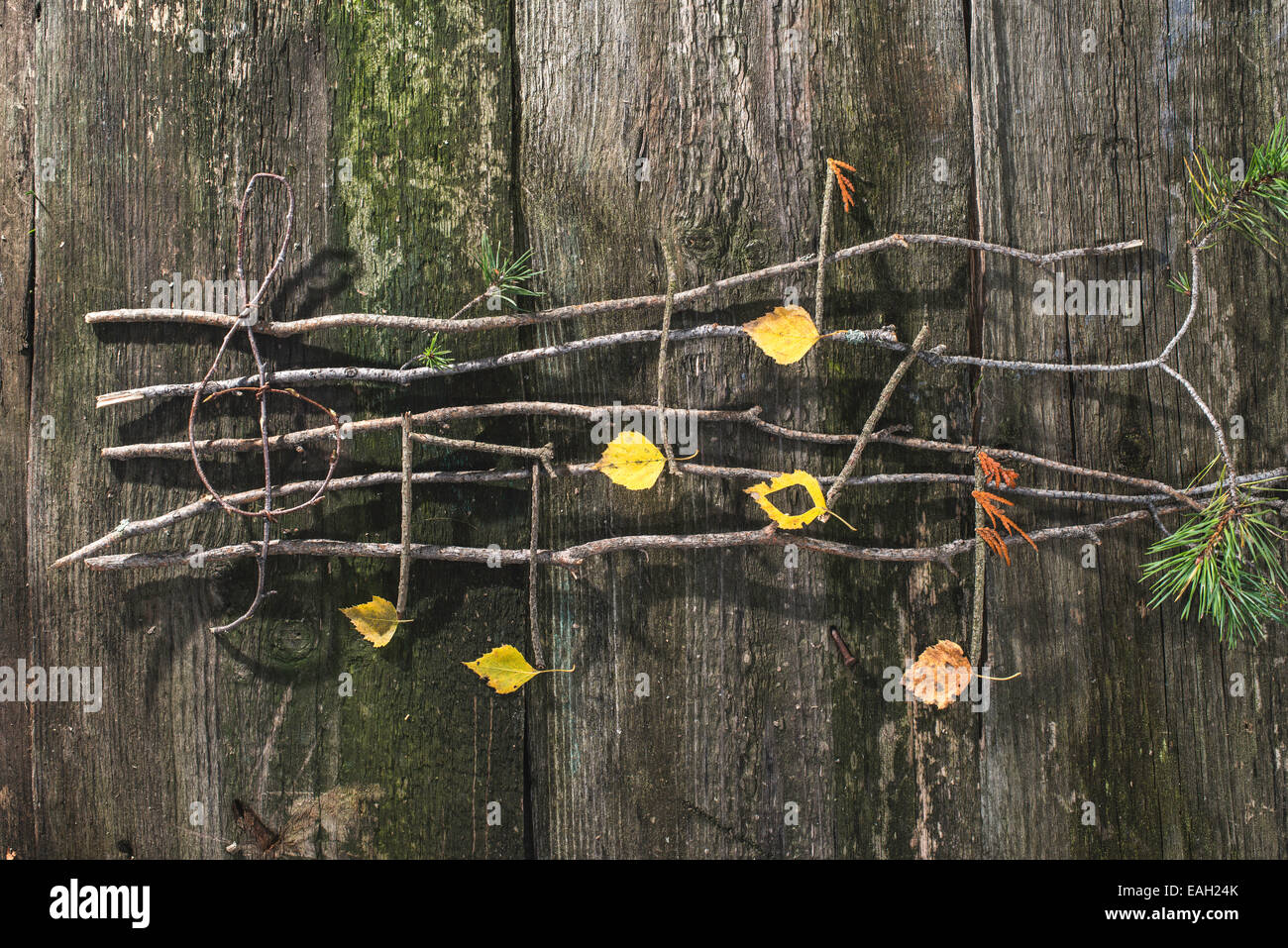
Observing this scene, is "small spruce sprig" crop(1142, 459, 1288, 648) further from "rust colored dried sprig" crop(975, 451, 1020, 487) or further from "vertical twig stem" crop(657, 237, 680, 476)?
"vertical twig stem" crop(657, 237, 680, 476)

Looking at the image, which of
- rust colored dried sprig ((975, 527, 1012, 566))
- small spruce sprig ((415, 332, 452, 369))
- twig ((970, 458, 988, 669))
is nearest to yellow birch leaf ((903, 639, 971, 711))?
twig ((970, 458, 988, 669))

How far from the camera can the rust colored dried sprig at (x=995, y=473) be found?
1.78 metres

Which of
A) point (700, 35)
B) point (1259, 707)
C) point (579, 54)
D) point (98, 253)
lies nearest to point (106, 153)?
point (98, 253)

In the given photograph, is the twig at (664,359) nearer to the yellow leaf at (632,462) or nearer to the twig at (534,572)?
the yellow leaf at (632,462)

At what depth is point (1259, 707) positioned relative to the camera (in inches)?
76.5

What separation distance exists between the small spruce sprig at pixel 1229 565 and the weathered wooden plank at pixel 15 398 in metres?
2.79

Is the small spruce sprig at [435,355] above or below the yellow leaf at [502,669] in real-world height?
above

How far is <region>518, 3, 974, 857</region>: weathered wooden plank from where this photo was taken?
190 cm

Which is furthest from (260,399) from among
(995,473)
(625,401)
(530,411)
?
(995,473)

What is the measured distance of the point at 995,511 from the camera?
178 centimetres

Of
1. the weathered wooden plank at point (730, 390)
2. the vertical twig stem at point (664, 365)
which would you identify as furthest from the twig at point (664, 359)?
the weathered wooden plank at point (730, 390)

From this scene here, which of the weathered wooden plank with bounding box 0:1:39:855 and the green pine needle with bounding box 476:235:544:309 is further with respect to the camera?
the weathered wooden plank with bounding box 0:1:39:855

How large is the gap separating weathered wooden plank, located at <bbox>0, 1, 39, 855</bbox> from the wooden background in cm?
1
